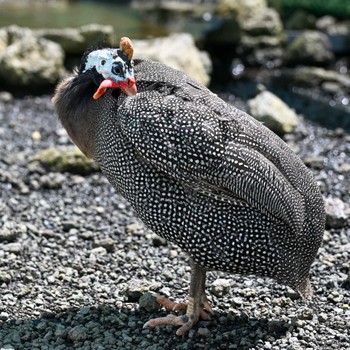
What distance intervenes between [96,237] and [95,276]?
61 cm

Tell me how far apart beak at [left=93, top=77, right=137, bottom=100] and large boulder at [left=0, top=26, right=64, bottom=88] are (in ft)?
17.0

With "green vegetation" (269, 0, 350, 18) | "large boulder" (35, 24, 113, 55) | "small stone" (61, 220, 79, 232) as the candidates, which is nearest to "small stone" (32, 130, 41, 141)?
"small stone" (61, 220, 79, 232)

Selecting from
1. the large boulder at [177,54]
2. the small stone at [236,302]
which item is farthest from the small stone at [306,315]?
the large boulder at [177,54]

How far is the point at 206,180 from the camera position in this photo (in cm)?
382

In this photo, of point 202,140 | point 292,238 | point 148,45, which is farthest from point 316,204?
point 148,45

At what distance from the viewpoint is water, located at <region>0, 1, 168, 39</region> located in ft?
41.7

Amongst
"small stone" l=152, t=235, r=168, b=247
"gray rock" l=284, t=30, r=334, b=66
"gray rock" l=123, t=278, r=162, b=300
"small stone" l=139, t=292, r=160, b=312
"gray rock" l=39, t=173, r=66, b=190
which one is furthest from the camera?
"gray rock" l=284, t=30, r=334, b=66

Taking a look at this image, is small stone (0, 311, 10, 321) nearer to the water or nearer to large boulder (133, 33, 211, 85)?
large boulder (133, 33, 211, 85)

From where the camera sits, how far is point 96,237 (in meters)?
5.38

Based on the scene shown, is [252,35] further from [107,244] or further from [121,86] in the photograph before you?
[121,86]

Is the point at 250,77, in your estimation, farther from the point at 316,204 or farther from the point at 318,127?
the point at 316,204

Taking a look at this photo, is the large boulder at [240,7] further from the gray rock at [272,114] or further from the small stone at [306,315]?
the small stone at [306,315]

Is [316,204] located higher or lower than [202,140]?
lower

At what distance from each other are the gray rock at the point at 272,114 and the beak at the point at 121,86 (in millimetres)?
3643
